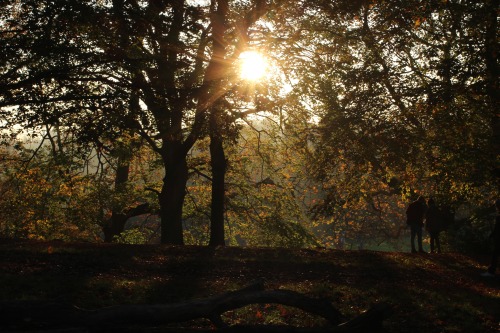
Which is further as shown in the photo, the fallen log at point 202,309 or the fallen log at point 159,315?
the fallen log at point 202,309

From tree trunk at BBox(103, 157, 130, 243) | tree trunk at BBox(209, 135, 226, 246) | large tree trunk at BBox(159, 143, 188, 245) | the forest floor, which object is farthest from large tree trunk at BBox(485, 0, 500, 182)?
tree trunk at BBox(103, 157, 130, 243)

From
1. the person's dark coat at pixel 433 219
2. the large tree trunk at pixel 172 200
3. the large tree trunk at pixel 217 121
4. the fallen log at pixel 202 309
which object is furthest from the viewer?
the large tree trunk at pixel 172 200

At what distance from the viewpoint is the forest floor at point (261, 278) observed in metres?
9.59

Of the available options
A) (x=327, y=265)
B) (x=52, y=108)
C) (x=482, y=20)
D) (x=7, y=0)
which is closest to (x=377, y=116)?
(x=482, y=20)

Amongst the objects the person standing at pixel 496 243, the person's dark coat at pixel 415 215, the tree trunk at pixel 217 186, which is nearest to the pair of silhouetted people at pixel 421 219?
the person's dark coat at pixel 415 215

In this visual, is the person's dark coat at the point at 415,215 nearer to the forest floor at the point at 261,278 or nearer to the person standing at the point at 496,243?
the forest floor at the point at 261,278

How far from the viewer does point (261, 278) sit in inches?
483

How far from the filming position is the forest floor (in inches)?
378

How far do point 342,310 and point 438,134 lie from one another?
9.36m

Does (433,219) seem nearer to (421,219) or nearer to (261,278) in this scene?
(421,219)

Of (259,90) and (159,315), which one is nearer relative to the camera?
(159,315)

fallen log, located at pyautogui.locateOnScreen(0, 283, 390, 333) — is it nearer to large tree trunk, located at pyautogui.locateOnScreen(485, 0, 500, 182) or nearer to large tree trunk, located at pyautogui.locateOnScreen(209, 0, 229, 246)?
large tree trunk, located at pyautogui.locateOnScreen(209, 0, 229, 246)

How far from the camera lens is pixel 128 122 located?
13.4 meters

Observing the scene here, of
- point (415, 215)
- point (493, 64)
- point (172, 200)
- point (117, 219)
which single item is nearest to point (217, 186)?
point (172, 200)
